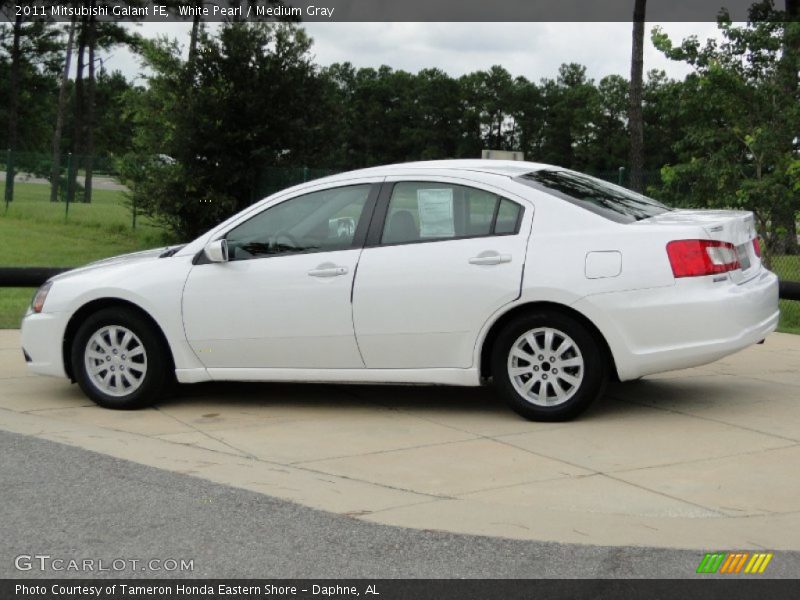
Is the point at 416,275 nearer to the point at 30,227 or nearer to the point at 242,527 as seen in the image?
the point at 242,527

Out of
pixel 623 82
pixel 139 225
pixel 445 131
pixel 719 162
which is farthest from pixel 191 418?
pixel 445 131

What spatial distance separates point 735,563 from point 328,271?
3.85 metres

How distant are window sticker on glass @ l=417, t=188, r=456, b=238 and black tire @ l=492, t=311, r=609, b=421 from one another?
0.78m

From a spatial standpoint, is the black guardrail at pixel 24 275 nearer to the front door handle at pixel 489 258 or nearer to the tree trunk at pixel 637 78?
the front door handle at pixel 489 258

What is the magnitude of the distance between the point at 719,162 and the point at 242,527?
44.3ft

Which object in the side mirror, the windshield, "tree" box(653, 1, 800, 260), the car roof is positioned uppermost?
"tree" box(653, 1, 800, 260)

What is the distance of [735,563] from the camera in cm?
489

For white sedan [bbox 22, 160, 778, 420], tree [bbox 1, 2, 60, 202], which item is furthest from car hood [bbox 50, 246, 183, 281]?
tree [bbox 1, 2, 60, 202]

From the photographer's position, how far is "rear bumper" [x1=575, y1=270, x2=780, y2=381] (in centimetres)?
742

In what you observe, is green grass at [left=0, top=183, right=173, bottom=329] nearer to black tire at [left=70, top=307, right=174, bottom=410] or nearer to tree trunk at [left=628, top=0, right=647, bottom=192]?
tree trunk at [left=628, top=0, right=647, bottom=192]

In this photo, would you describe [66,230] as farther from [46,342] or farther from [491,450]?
[491,450]

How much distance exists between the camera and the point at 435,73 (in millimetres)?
108625

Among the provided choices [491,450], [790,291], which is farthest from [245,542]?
[790,291]

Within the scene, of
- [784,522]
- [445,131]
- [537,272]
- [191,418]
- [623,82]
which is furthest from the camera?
[445,131]
